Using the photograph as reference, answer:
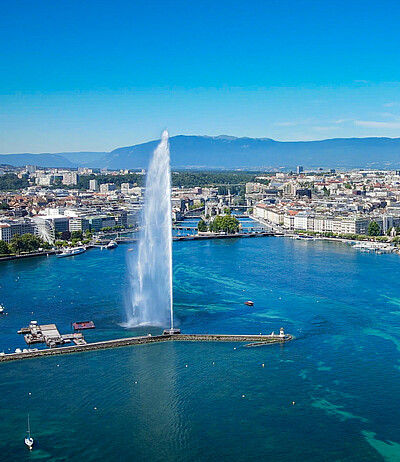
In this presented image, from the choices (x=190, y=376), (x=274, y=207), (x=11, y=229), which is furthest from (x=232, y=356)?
(x=274, y=207)

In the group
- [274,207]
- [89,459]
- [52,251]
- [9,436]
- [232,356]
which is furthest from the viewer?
[274,207]

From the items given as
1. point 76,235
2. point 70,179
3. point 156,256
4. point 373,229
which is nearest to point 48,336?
point 156,256

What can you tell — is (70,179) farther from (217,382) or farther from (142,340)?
(217,382)

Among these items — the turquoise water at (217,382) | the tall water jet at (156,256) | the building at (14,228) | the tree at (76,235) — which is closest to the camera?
the turquoise water at (217,382)

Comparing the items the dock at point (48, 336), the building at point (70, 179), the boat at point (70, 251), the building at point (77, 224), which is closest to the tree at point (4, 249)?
the boat at point (70, 251)

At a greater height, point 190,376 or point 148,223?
point 148,223

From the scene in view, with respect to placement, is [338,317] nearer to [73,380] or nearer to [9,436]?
[73,380]

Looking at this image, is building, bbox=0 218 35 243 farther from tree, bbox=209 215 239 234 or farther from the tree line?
tree, bbox=209 215 239 234

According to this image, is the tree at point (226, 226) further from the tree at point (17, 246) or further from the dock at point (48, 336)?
the dock at point (48, 336)
